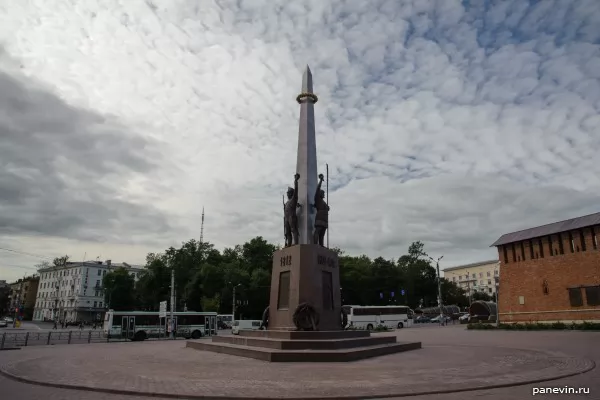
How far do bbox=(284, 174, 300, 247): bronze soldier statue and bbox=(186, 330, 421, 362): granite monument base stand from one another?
4.07 m

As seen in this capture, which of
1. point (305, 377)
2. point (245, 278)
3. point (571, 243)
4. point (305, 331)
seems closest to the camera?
point (305, 377)

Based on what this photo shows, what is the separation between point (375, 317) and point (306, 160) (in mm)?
31301

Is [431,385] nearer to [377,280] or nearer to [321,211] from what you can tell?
[321,211]

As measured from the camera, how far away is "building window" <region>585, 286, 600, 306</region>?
31042 millimetres

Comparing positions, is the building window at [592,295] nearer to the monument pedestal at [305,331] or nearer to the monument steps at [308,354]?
the monument pedestal at [305,331]

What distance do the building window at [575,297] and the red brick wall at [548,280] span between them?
0.24 m

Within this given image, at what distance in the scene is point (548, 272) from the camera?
115ft

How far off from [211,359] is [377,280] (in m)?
61.2

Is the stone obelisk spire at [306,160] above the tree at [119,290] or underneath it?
above

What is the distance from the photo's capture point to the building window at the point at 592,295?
3104 cm

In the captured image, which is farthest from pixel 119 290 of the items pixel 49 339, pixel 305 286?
pixel 305 286

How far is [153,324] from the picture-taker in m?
32.2

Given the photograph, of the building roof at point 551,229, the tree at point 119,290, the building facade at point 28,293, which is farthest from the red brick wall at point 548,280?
the building facade at point 28,293

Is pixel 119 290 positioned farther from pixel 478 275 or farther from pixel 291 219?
pixel 478 275
